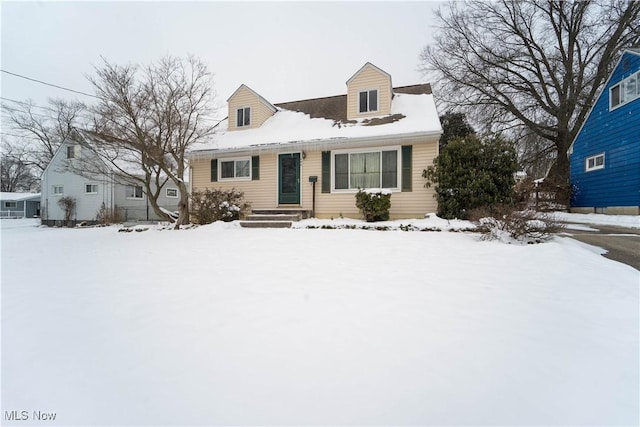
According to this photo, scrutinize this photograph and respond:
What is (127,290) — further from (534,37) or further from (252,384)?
(534,37)

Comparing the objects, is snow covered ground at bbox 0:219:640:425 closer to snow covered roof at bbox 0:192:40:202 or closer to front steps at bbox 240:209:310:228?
front steps at bbox 240:209:310:228

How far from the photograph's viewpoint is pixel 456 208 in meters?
8.12

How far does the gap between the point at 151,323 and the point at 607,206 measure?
54.8 feet

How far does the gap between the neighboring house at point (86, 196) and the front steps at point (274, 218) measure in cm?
1129

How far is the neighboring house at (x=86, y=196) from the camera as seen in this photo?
56.7ft

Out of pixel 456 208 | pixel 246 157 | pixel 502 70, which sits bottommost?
pixel 456 208

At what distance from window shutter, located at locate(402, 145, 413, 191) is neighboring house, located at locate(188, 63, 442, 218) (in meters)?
0.03

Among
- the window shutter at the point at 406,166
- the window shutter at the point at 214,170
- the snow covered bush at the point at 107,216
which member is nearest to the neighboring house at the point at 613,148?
the window shutter at the point at 406,166

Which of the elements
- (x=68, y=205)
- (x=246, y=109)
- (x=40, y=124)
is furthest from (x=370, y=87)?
(x=40, y=124)

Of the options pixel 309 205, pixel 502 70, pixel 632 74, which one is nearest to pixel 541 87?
pixel 502 70

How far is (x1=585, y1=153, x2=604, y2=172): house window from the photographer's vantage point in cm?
1208

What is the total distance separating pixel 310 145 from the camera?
997cm

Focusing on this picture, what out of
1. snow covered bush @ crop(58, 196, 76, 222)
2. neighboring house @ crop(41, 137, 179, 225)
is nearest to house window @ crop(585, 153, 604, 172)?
neighboring house @ crop(41, 137, 179, 225)

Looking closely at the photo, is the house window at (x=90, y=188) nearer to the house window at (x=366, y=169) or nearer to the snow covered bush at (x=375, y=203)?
the house window at (x=366, y=169)
